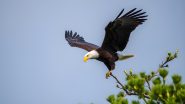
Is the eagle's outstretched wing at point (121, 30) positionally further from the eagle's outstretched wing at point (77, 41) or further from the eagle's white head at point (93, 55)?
the eagle's outstretched wing at point (77, 41)

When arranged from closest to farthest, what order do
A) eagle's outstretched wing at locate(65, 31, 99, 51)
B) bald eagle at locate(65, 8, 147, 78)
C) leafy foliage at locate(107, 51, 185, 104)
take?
leafy foliage at locate(107, 51, 185, 104)
bald eagle at locate(65, 8, 147, 78)
eagle's outstretched wing at locate(65, 31, 99, 51)

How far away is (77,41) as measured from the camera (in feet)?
39.5

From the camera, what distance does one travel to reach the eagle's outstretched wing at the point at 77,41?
10.6 metres

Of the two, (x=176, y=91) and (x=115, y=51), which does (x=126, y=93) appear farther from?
(x=115, y=51)

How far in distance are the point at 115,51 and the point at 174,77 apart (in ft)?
14.2

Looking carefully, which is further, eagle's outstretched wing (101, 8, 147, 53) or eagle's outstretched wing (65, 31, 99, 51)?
eagle's outstretched wing (65, 31, 99, 51)

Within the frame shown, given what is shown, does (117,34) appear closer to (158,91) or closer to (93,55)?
(93,55)

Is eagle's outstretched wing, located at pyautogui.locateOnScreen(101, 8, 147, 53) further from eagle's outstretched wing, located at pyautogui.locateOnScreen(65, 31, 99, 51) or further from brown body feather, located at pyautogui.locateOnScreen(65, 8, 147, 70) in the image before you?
eagle's outstretched wing, located at pyautogui.locateOnScreen(65, 31, 99, 51)

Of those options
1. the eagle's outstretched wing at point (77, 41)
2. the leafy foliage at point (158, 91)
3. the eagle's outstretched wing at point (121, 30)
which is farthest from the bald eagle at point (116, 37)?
the leafy foliage at point (158, 91)

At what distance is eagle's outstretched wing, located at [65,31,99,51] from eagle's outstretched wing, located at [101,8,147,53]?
141 centimetres

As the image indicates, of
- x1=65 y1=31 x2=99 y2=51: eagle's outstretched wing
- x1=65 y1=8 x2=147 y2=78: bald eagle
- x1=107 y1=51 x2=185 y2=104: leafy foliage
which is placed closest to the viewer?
x1=107 y1=51 x2=185 y2=104: leafy foliage

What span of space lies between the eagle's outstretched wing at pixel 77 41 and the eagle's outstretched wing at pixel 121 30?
4.63ft

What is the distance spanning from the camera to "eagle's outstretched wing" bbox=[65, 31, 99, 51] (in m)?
10.6

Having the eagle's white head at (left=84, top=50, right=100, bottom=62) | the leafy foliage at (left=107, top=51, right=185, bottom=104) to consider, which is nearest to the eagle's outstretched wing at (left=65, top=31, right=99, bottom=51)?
the eagle's white head at (left=84, top=50, right=100, bottom=62)
